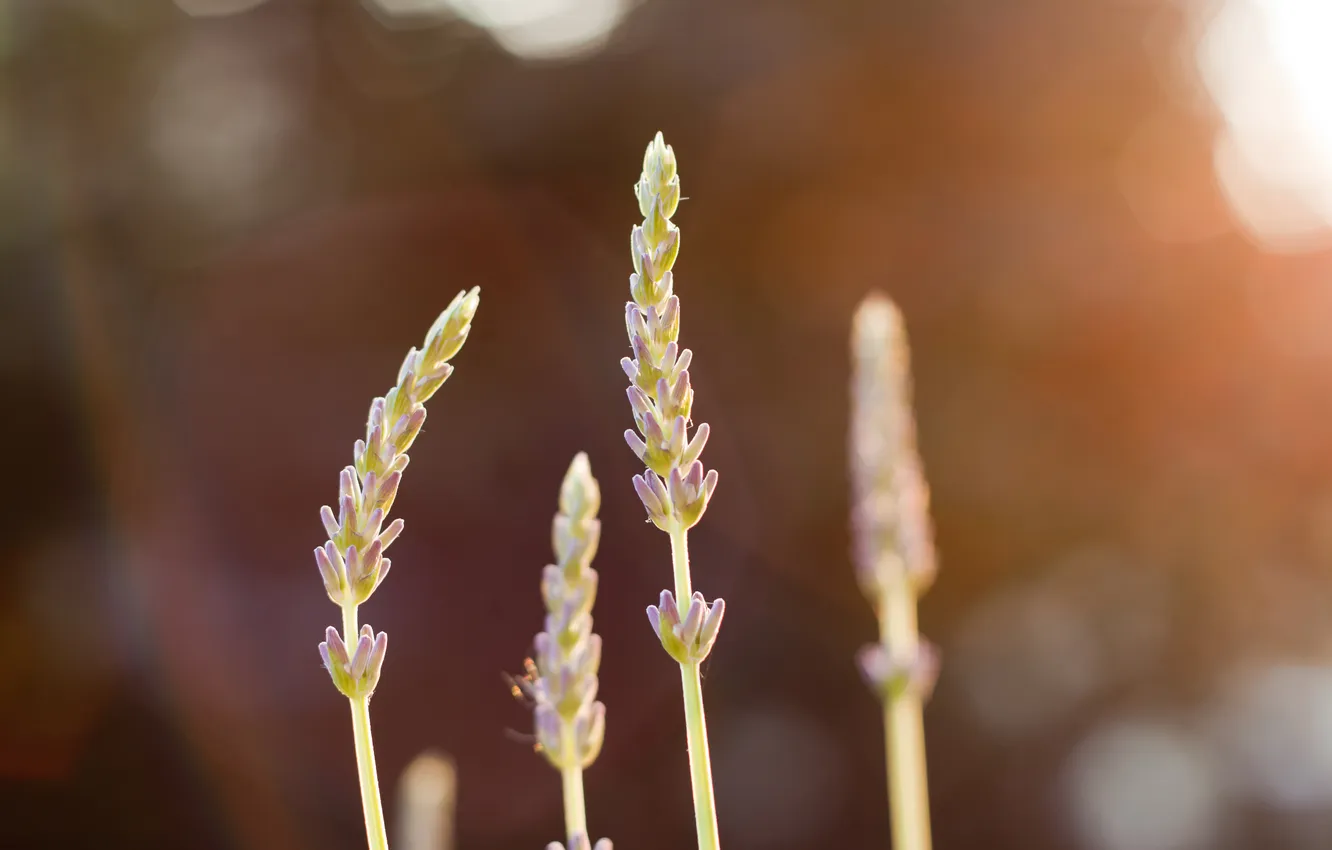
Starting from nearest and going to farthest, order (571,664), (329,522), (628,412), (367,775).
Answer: (571,664) → (367,775) → (329,522) → (628,412)

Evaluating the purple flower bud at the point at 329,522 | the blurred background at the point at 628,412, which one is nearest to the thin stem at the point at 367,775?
the purple flower bud at the point at 329,522

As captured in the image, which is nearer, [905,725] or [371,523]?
[905,725]

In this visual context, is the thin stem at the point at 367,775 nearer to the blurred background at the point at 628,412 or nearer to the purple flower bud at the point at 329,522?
the purple flower bud at the point at 329,522

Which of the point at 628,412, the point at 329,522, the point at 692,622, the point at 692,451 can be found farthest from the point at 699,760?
the point at 628,412

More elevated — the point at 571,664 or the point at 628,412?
the point at 628,412

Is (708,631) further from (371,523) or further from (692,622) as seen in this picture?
(371,523)

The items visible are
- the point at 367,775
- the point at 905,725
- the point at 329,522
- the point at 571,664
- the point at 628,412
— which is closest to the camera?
the point at 905,725

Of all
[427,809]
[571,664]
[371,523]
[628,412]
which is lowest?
[427,809]
